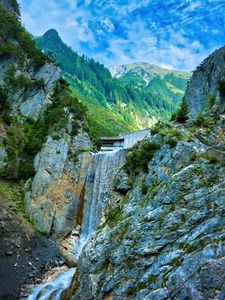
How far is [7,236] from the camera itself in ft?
111

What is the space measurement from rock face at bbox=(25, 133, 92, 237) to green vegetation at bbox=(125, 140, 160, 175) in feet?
55.6

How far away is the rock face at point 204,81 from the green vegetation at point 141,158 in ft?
24.2

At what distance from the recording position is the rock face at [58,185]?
3894 cm

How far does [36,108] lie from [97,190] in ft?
54.4


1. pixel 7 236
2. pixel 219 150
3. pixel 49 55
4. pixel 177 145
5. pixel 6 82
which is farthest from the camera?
pixel 49 55

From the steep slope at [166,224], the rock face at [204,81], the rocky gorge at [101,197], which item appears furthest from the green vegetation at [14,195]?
the rock face at [204,81]

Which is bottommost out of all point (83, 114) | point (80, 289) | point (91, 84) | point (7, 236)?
point (80, 289)

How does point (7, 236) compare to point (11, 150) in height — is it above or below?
below

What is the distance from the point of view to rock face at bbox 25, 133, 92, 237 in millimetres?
38938

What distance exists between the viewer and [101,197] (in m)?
39.7

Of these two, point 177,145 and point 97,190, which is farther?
point 97,190

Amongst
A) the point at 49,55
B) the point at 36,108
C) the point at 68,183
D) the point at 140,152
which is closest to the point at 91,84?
the point at 49,55

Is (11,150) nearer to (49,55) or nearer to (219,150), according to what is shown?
(49,55)

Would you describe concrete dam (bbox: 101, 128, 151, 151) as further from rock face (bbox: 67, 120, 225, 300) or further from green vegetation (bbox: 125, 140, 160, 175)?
rock face (bbox: 67, 120, 225, 300)
